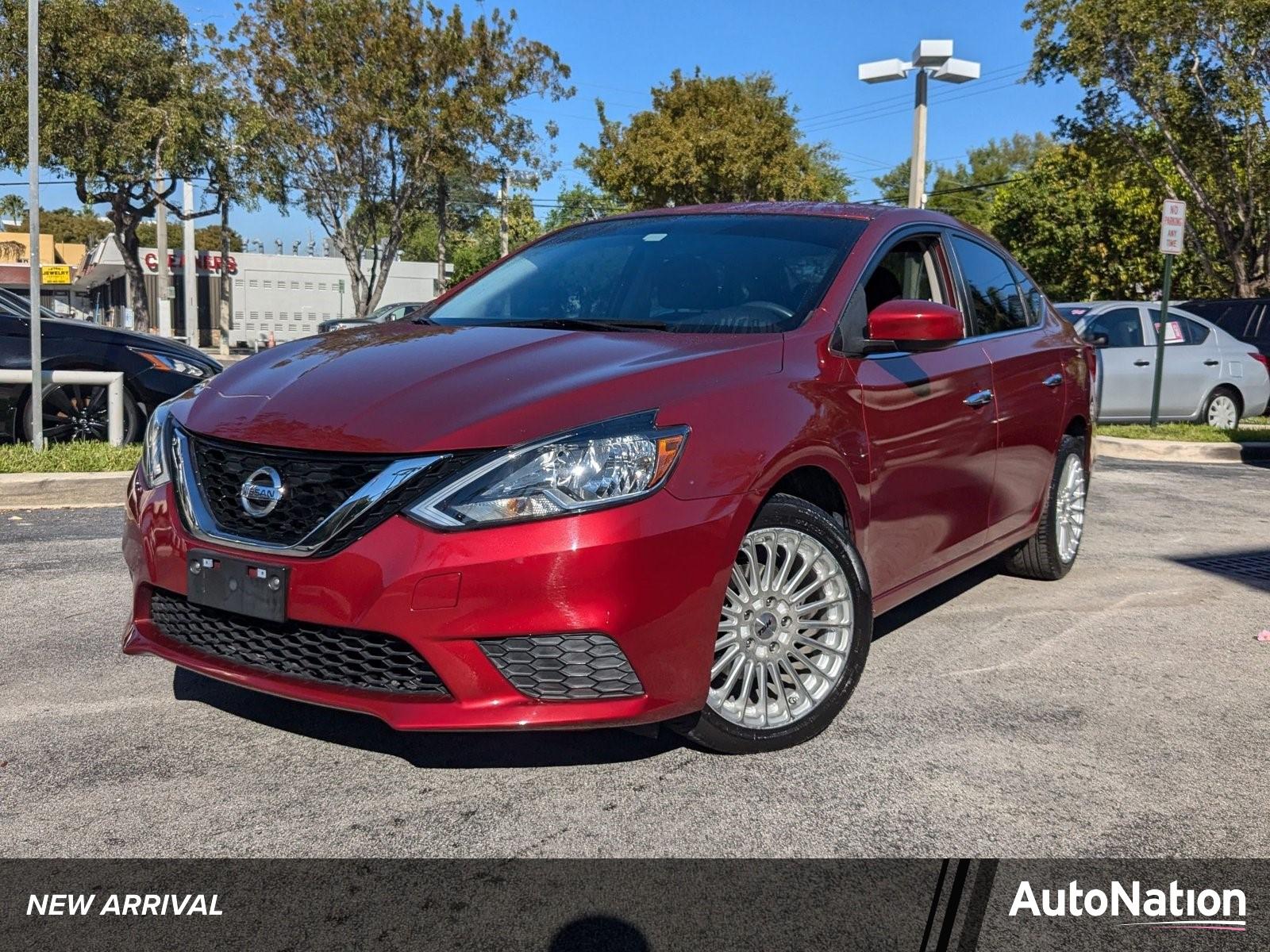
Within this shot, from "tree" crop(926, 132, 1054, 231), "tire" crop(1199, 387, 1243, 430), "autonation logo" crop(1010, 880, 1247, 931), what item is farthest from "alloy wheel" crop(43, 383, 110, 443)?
"tree" crop(926, 132, 1054, 231)

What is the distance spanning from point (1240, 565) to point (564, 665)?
4869 mm

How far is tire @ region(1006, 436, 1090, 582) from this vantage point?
5539 mm

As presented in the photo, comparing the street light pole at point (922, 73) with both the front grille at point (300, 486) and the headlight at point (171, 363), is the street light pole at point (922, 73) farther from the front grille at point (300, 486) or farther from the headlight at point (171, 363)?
the front grille at point (300, 486)

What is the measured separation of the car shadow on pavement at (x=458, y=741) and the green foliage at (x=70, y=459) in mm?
4463

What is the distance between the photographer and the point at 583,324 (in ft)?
12.8

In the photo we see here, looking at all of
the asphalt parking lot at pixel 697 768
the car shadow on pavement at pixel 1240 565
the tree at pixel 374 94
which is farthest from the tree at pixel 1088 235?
the asphalt parking lot at pixel 697 768

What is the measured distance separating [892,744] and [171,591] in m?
2.09

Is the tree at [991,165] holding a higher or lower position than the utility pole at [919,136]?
higher

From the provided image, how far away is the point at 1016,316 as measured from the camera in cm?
526

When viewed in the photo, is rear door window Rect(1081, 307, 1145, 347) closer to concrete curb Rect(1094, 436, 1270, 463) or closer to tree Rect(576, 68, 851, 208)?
concrete curb Rect(1094, 436, 1270, 463)

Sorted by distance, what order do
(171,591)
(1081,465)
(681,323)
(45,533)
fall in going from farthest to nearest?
1. (45,533)
2. (1081,465)
3. (681,323)
4. (171,591)

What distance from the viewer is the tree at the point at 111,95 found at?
26.7 metres

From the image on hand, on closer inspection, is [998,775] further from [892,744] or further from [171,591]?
[171,591]

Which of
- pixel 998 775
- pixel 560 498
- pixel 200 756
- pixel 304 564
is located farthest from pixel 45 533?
pixel 998 775
